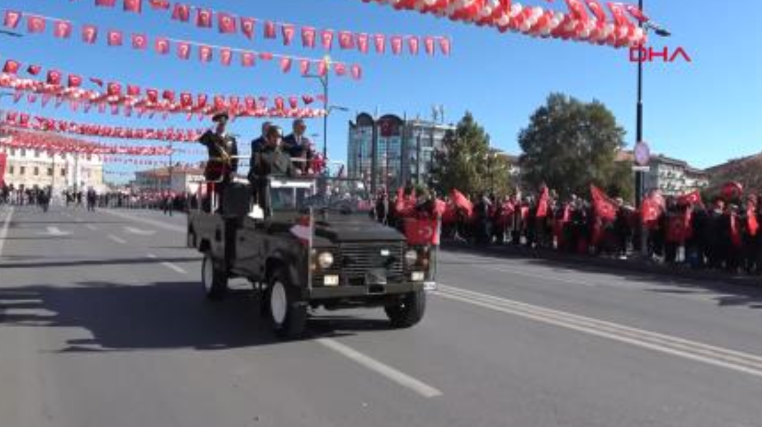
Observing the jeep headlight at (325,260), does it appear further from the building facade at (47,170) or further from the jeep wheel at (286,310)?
the building facade at (47,170)

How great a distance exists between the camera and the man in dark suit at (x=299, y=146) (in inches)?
470

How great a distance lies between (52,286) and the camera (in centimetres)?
1385

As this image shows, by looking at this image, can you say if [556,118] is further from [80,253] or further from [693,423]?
[693,423]

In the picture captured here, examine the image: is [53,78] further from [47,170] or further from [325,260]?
[47,170]

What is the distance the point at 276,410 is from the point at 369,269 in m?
3.17

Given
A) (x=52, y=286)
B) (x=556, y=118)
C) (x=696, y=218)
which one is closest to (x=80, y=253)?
(x=52, y=286)

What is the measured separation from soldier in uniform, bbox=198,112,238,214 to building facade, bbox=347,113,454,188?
170 cm

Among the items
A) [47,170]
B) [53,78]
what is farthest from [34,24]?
[47,170]

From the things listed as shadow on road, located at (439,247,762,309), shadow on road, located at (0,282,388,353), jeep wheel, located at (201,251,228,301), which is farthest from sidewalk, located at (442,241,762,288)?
jeep wheel, located at (201,251,228,301)

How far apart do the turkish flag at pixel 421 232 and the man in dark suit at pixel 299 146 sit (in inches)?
81.1

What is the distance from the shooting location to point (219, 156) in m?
12.9

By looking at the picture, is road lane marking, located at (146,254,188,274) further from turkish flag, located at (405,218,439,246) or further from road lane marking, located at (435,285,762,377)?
turkish flag, located at (405,218,439,246)

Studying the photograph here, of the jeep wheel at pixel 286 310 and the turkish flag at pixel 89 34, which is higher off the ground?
the turkish flag at pixel 89 34

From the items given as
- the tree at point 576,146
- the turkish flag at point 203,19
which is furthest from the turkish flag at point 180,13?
the tree at point 576,146
